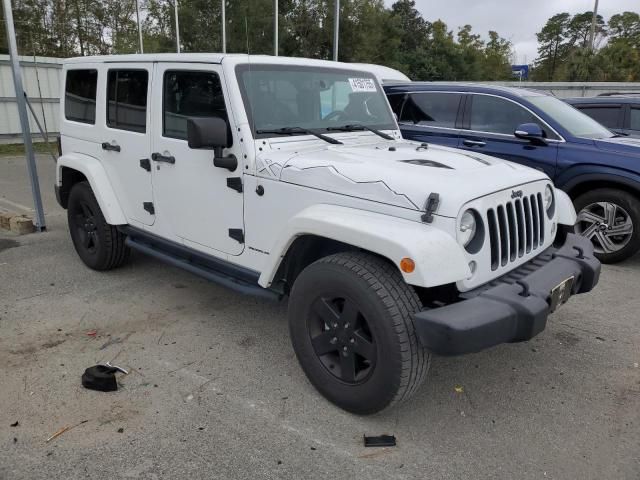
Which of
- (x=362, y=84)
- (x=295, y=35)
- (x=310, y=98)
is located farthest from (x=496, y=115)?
(x=295, y=35)

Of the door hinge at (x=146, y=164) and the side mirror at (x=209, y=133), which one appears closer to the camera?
the side mirror at (x=209, y=133)

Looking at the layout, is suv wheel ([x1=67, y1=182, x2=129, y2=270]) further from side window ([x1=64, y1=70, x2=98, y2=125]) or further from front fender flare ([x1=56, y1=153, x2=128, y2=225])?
side window ([x1=64, y1=70, x2=98, y2=125])

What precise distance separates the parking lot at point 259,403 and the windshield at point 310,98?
1.53 m

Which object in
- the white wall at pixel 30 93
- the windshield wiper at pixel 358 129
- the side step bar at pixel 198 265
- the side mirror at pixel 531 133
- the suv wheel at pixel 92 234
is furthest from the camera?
the white wall at pixel 30 93

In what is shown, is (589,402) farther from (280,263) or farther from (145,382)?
(145,382)

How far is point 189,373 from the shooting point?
3.35 metres

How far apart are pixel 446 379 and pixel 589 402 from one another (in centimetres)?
80

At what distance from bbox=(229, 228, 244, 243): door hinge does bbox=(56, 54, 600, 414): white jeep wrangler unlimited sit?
0.02m

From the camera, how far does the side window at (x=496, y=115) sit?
604 centimetres

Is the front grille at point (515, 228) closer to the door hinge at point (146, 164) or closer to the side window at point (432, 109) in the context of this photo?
the door hinge at point (146, 164)

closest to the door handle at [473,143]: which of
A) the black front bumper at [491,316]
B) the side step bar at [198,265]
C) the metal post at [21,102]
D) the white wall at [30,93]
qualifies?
the black front bumper at [491,316]

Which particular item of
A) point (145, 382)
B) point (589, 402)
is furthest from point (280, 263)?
point (589, 402)

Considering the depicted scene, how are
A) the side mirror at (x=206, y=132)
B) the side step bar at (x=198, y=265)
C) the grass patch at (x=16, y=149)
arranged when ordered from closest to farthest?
the side mirror at (x=206, y=132)
the side step bar at (x=198, y=265)
the grass patch at (x=16, y=149)

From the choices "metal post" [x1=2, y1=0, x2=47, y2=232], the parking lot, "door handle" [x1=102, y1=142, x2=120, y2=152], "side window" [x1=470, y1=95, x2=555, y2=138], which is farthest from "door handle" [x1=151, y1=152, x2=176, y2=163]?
"side window" [x1=470, y1=95, x2=555, y2=138]
